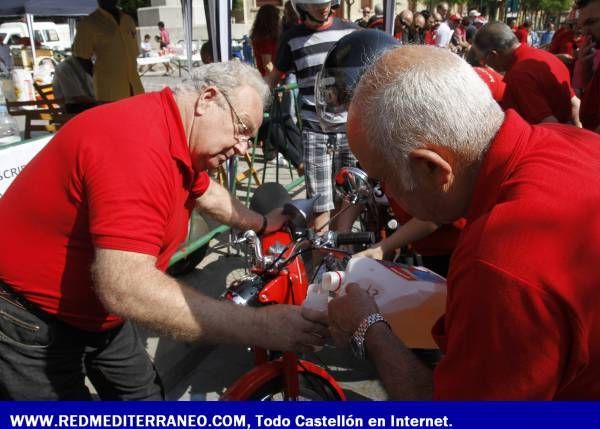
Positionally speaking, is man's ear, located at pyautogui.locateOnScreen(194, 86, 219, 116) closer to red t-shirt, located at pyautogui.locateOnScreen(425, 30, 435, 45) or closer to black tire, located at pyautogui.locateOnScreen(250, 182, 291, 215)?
black tire, located at pyautogui.locateOnScreen(250, 182, 291, 215)

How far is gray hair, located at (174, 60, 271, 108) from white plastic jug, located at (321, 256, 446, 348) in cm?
70

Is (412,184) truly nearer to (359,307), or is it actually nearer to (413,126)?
(413,126)

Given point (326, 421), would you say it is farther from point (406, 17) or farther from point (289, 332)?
point (406, 17)

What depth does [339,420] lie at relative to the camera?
4.47ft

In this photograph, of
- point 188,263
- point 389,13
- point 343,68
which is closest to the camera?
point 343,68

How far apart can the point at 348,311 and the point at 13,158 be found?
2603 mm

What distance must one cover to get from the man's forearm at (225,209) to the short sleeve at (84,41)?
13.3ft

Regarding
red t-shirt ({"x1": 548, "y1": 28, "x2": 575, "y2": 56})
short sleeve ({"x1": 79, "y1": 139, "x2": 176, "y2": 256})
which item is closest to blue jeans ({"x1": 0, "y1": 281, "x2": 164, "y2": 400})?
short sleeve ({"x1": 79, "y1": 139, "x2": 176, "y2": 256})

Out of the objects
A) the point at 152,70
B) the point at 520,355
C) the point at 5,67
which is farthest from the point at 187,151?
the point at 152,70

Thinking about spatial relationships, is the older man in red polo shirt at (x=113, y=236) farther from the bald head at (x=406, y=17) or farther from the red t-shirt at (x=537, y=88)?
the bald head at (x=406, y=17)

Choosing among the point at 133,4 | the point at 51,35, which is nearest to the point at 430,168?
the point at 51,35

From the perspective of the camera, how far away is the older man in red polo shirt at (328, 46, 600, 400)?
2.93ft

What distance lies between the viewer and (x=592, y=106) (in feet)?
12.1

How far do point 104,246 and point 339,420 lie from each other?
0.77 meters
